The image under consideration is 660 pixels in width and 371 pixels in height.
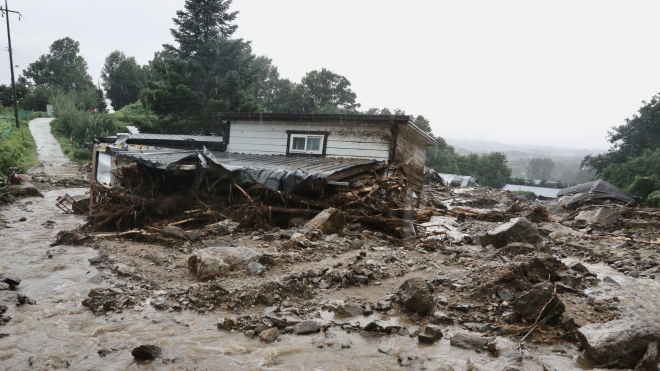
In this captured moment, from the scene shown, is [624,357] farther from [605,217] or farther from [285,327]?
[605,217]

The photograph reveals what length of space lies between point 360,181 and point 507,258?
4.49 meters

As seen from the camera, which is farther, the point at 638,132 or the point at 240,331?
the point at 638,132

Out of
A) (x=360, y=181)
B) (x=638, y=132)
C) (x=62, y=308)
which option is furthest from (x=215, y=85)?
(x=638, y=132)

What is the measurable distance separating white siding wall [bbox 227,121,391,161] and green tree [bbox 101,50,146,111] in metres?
46.4

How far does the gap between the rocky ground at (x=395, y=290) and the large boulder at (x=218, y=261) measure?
18 millimetres

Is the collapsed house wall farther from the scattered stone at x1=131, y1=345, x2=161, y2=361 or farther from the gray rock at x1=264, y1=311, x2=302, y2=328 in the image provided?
the scattered stone at x1=131, y1=345, x2=161, y2=361

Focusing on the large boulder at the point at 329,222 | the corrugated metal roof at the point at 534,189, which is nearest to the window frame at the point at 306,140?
the large boulder at the point at 329,222

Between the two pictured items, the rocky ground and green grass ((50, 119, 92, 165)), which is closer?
the rocky ground

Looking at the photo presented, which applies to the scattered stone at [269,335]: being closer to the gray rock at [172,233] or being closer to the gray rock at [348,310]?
the gray rock at [348,310]

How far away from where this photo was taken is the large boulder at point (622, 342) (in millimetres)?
3336

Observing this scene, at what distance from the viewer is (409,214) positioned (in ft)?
33.0

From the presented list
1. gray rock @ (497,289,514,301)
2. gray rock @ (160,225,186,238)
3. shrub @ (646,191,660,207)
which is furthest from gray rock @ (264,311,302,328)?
shrub @ (646,191,660,207)

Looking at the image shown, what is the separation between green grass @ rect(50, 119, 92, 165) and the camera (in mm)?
28953

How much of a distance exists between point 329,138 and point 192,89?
17052 millimetres
